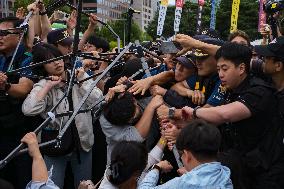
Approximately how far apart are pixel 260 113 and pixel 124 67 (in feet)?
7.20

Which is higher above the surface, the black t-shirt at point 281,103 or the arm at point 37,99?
the black t-shirt at point 281,103

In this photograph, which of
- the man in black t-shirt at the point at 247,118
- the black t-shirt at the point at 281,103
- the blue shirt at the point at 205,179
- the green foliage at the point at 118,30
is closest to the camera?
the blue shirt at the point at 205,179

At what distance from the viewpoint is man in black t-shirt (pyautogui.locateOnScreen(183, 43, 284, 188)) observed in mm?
3094

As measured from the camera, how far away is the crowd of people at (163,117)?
2928 mm

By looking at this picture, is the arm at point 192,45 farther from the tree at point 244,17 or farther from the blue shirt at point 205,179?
the tree at point 244,17

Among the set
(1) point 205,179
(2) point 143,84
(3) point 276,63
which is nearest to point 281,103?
(3) point 276,63

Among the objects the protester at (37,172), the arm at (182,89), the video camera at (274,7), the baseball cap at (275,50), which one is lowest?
the protester at (37,172)

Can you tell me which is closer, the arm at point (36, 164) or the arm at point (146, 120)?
the arm at point (36, 164)

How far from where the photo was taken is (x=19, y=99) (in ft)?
14.3

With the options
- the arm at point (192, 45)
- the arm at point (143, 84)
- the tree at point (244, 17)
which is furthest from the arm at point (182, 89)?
the tree at point (244, 17)

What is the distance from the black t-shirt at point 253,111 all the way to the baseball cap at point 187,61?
694 mm

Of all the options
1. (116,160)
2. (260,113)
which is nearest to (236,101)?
(260,113)

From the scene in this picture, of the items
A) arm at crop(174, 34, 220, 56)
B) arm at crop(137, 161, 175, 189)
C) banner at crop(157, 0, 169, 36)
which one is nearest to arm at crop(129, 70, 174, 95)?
arm at crop(174, 34, 220, 56)

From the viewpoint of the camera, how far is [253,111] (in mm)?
3084
